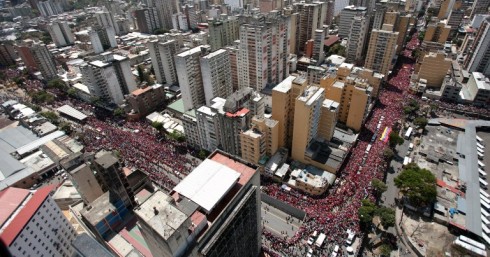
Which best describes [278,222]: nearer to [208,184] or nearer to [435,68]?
[208,184]

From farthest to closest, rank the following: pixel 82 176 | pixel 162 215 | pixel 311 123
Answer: pixel 311 123, pixel 82 176, pixel 162 215

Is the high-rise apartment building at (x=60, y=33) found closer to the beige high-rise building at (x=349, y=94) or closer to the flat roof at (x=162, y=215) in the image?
the beige high-rise building at (x=349, y=94)

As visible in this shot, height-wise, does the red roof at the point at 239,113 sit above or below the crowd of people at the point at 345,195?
above

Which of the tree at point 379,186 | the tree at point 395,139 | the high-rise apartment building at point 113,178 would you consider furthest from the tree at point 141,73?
the tree at point 379,186

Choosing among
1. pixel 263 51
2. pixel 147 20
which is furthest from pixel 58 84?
pixel 263 51

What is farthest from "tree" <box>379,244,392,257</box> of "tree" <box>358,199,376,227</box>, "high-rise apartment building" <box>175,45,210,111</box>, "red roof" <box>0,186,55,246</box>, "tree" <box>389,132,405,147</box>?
"high-rise apartment building" <box>175,45,210,111</box>

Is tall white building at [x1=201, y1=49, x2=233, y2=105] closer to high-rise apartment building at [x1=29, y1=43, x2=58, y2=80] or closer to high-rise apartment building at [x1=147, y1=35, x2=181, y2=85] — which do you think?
high-rise apartment building at [x1=147, y1=35, x2=181, y2=85]
